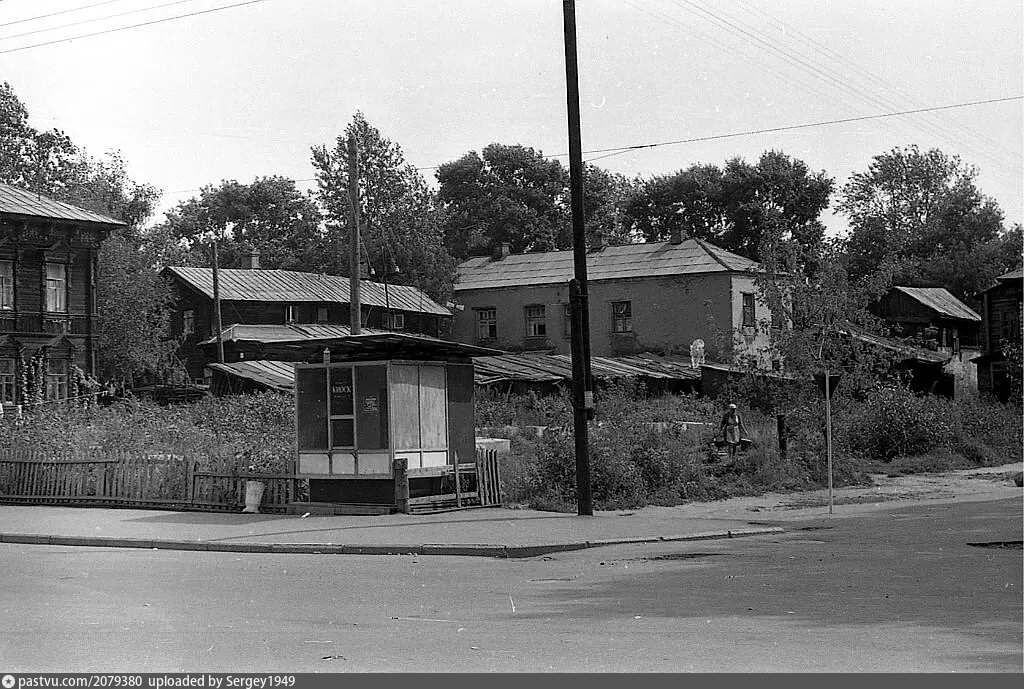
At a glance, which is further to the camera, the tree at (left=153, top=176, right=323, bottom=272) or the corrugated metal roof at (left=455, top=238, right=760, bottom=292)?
the tree at (left=153, top=176, right=323, bottom=272)

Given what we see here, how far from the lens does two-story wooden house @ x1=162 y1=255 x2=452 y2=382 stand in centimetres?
5962

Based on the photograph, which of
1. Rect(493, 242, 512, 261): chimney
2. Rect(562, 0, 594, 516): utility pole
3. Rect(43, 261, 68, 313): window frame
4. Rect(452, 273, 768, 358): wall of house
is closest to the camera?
Rect(562, 0, 594, 516): utility pole

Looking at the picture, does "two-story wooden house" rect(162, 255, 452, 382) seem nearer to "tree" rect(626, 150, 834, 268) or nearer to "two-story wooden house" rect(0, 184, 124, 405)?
"two-story wooden house" rect(0, 184, 124, 405)

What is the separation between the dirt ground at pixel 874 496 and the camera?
23.0 m

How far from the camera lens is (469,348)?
21922mm

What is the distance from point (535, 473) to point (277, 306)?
39.4 metres

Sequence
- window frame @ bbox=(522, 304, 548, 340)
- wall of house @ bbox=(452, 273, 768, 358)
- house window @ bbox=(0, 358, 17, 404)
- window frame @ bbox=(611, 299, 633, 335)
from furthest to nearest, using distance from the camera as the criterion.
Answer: window frame @ bbox=(522, 304, 548, 340) → window frame @ bbox=(611, 299, 633, 335) → wall of house @ bbox=(452, 273, 768, 358) → house window @ bbox=(0, 358, 17, 404)

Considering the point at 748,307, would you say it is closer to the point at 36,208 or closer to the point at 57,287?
the point at 57,287

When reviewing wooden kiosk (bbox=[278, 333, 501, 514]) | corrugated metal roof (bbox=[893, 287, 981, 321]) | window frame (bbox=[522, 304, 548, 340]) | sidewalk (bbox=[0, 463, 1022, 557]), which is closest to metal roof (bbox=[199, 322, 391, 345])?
window frame (bbox=[522, 304, 548, 340])

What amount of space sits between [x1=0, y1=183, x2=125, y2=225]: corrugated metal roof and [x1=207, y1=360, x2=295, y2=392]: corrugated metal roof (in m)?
7.09

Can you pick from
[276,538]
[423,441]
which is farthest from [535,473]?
[276,538]

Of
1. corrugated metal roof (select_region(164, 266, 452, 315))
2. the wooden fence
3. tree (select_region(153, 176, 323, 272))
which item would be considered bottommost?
the wooden fence

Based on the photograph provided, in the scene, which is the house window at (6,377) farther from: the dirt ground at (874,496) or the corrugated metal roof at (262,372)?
the dirt ground at (874,496)

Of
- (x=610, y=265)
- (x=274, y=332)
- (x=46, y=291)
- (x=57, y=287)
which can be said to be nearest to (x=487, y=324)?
(x=610, y=265)
